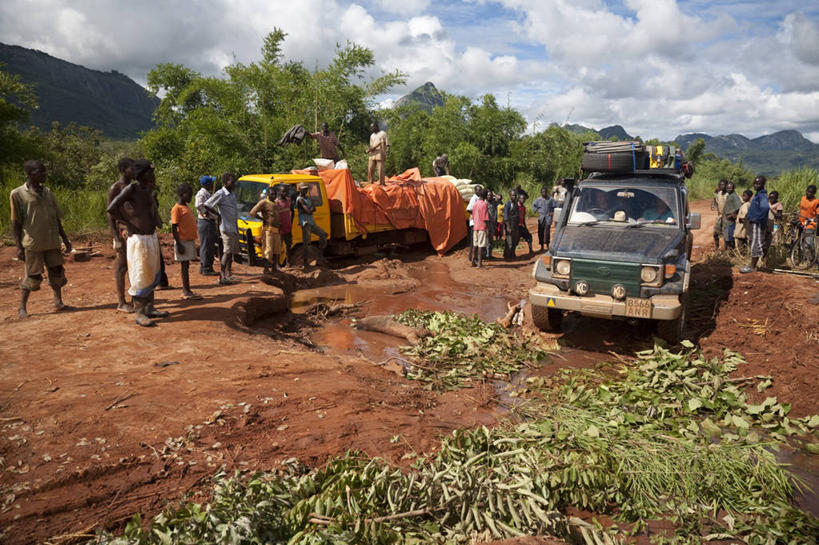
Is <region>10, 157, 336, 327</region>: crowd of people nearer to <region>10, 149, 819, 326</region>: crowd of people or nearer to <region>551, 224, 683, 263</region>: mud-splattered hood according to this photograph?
<region>10, 149, 819, 326</region>: crowd of people

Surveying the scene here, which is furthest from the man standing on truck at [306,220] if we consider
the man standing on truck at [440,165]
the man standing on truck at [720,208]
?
the man standing on truck at [720,208]

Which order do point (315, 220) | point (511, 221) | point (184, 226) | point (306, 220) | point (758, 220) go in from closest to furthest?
point (184, 226) < point (758, 220) < point (306, 220) < point (315, 220) < point (511, 221)

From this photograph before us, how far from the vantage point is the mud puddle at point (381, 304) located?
6820mm

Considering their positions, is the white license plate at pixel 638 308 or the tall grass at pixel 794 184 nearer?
the white license plate at pixel 638 308

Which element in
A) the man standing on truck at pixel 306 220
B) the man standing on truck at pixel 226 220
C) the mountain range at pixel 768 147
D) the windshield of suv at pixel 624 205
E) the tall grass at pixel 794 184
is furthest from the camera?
the mountain range at pixel 768 147

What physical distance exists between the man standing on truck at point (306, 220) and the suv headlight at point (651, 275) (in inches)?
258

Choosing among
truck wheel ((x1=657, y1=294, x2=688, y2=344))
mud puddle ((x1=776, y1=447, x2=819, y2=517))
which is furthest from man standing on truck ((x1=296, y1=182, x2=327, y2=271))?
mud puddle ((x1=776, y1=447, x2=819, y2=517))

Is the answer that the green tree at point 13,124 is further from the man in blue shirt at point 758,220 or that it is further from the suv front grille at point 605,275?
the man in blue shirt at point 758,220

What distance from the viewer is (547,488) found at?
314 centimetres

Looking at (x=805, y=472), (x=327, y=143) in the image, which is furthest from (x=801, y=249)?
(x=327, y=143)

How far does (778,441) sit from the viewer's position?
415 centimetres

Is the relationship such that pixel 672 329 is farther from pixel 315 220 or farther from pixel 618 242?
pixel 315 220

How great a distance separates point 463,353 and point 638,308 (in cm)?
202

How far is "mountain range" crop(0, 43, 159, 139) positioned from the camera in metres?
96.6
